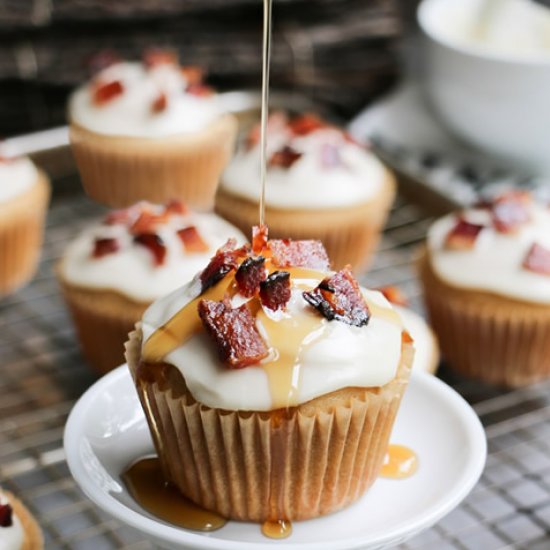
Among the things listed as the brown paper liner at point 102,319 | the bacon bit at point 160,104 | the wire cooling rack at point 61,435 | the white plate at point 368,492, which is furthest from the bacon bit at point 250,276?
the bacon bit at point 160,104

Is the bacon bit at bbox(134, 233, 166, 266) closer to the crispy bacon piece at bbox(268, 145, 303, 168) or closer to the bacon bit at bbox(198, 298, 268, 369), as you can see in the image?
the crispy bacon piece at bbox(268, 145, 303, 168)

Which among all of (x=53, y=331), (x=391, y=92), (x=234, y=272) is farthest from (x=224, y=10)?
(x=234, y=272)

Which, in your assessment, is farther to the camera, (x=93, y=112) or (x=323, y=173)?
(x=93, y=112)

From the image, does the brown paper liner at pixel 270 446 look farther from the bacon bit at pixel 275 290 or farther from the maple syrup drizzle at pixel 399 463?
the bacon bit at pixel 275 290

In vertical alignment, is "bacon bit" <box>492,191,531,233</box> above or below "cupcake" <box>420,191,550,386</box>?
above

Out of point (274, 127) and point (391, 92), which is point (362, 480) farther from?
point (391, 92)

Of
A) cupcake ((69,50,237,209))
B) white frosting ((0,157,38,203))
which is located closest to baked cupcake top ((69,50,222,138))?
cupcake ((69,50,237,209))
